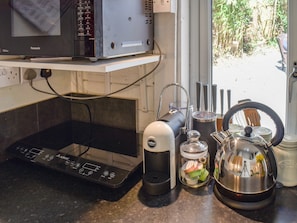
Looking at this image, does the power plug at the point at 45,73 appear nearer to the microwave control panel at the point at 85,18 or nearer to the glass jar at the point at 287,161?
the microwave control panel at the point at 85,18

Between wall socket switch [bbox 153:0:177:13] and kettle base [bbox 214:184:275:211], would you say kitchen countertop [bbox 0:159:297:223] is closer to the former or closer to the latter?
kettle base [bbox 214:184:275:211]

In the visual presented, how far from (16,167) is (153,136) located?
0.56 m

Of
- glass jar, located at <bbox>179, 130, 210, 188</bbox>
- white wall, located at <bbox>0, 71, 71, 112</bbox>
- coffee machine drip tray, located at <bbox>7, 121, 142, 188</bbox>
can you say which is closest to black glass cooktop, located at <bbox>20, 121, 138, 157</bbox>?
coffee machine drip tray, located at <bbox>7, 121, 142, 188</bbox>

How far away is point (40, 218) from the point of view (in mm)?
951

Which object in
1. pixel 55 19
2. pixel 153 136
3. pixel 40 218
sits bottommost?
pixel 40 218

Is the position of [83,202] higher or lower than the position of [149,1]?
lower

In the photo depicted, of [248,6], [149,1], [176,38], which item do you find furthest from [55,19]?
[248,6]

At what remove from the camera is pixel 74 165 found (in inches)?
45.8

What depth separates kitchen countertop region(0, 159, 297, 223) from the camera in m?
0.95

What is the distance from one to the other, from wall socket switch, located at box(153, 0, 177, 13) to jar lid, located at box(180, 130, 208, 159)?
17.9 inches

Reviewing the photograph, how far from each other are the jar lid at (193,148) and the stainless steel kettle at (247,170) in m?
0.08

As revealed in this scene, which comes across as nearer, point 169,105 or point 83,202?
point 83,202

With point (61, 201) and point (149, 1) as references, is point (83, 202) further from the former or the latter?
point (149, 1)

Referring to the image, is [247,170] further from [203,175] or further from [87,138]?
[87,138]
